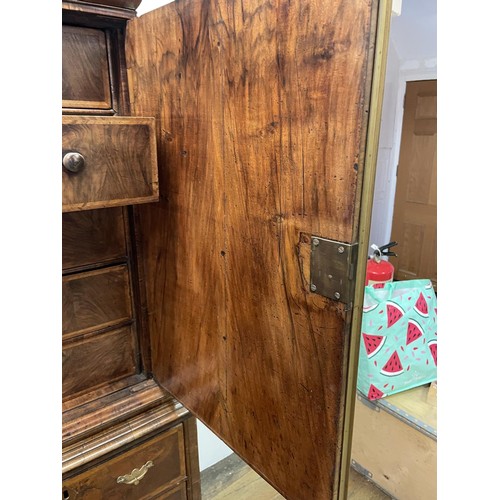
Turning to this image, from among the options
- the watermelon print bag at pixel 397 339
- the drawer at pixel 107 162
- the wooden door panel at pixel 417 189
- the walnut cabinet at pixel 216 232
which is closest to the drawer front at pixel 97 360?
the walnut cabinet at pixel 216 232

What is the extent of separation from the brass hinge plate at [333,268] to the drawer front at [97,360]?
61 centimetres

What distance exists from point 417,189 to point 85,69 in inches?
102

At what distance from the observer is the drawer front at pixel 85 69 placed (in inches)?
31.1

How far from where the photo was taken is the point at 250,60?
0.59 m

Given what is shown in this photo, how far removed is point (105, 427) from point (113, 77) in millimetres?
768

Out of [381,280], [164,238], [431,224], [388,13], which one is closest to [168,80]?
[164,238]

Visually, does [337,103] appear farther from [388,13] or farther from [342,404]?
[342,404]

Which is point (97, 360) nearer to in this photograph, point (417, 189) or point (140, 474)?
point (140, 474)

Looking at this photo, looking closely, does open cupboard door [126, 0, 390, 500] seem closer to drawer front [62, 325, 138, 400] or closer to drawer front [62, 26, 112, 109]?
drawer front [62, 26, 112, 109]

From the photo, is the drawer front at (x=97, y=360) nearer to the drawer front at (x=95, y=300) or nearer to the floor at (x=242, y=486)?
the drawer front at (x=95, y=300)

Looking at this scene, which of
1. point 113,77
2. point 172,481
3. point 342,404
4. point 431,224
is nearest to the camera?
point 342,404

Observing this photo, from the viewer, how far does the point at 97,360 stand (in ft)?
3.21

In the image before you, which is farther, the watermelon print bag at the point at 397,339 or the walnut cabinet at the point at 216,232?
the watermelon print bag at the point at 397,339

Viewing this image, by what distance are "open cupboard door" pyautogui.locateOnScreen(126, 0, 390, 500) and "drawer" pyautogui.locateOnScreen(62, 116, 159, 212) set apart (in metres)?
0.05
